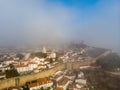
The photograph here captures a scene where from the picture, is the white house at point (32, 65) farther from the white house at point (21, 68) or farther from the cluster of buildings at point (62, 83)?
the cluster of buildings at point (62, 83)

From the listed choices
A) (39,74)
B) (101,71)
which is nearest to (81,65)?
A: (101,71)

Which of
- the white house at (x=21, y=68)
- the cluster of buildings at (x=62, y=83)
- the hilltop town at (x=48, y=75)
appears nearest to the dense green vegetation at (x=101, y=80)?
the hilltop town at (x=48, y=75)

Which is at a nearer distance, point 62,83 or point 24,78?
point 62,83

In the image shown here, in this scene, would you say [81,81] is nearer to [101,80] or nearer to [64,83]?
[64,83]

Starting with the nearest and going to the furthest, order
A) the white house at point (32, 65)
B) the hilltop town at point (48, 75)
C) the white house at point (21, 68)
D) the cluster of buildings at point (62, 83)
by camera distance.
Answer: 1. the cluster of buildings at point (62, 83)
2. the hilltop town at point (48, 75)
3. the white house at point (21, 68)
4. the white house at point (32, 65)

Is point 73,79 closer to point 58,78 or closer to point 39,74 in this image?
point 58,78

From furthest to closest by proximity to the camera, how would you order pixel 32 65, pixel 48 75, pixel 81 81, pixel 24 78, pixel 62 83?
pixel 32 65 → pixel 48 75 → pixel 24 78 → pixel 81 81 → pixel 62 83

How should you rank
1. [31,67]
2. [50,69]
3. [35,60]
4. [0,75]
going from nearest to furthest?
[0,75], [50,69], [31,67], [35,60]

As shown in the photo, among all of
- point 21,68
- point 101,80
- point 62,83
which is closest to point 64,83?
point 62,83
